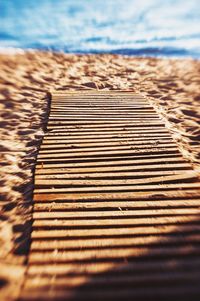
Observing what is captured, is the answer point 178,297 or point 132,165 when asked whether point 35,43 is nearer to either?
point 132,165

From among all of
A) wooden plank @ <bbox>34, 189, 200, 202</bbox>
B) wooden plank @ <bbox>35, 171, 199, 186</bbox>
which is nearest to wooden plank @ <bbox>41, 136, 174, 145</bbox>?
wooden plank @ <bbox>35, 171, 199, 186</bbox>

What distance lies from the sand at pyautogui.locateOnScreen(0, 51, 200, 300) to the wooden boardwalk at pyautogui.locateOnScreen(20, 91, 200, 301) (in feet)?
0.48

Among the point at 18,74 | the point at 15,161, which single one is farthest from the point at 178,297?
the point at 18,74

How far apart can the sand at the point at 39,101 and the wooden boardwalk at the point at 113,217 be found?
146 millimetres

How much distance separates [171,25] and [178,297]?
8.99 meters

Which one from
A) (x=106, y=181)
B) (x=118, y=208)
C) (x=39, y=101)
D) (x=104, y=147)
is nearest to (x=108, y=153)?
(x=104, y=147)

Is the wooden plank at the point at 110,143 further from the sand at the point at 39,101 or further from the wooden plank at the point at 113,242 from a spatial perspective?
the wooden plank at the point at 113,242

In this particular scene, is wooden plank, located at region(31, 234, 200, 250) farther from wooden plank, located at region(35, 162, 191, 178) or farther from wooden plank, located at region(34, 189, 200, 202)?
wooden plank, located at region(35, 162, 191, 178)

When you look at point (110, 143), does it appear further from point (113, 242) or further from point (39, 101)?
point (39, 101)

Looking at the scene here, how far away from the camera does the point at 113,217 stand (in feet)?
9.74

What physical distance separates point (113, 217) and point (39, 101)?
3.39 meters

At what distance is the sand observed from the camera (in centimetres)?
283

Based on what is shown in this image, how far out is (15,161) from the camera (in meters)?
3.91

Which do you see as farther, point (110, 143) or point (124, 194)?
point (110, 143)
